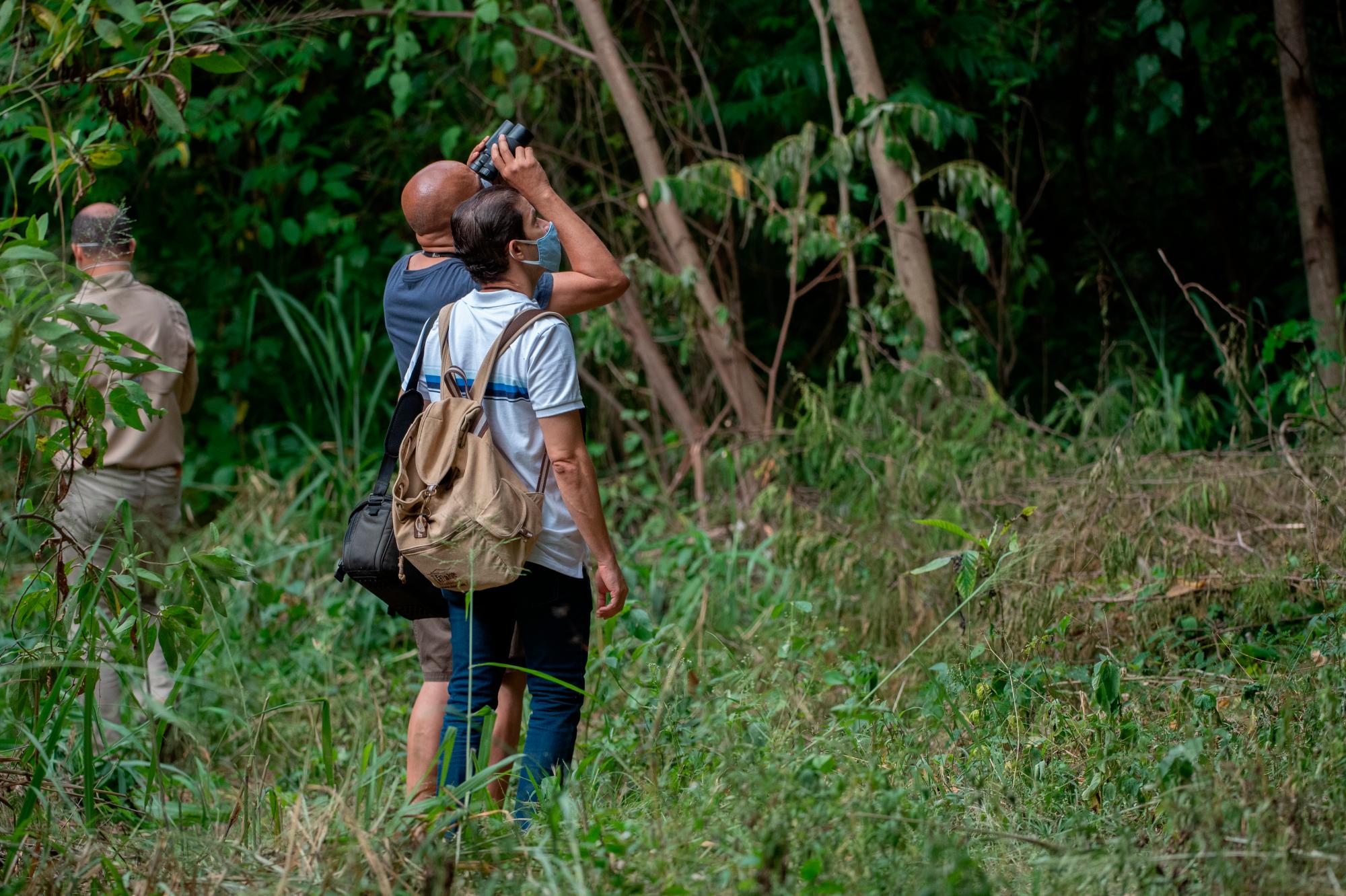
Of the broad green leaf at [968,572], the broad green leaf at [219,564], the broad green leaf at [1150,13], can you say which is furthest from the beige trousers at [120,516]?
the broad green leaf at [1150,13]

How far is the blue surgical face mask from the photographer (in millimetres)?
2730

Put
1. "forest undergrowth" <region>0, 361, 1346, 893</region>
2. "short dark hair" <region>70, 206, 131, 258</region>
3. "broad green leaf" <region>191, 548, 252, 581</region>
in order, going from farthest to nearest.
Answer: "short dark hair" <region>70, 206, 131, 258</region>
"broad green leaf" <region>191, 548, 252, 581</region>
"forest undergrowth" <region>0, 361, 1346, 893</region>

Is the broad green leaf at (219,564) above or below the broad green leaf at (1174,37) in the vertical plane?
below

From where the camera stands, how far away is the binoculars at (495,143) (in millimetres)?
2957

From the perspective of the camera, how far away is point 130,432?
12.7 ft

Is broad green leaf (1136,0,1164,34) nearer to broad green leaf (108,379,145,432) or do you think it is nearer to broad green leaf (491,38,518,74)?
broad green leaf (491,38,518,74)

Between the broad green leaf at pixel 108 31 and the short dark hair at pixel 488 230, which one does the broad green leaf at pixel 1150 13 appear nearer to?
the short dark hair at pixel 488 230

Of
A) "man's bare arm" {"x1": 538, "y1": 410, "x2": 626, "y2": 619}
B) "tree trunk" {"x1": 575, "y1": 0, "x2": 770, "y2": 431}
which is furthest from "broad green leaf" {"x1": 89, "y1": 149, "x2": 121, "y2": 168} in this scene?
"tree trunk" {"x1": 575, "y1": 0, "x2": 770, "y2": 431}

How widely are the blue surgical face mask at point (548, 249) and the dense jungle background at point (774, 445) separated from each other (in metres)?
0.87

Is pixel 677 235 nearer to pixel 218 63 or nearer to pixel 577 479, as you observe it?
pixel 218 63

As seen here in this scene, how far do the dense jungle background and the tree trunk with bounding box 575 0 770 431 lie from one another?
23 millimetres

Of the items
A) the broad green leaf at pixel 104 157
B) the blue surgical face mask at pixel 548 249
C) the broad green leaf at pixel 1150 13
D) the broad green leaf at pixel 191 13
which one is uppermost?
the broad green leaf at pixel 191 13

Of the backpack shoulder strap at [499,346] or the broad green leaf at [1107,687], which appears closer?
the backpack shoulder strap at [499,346]

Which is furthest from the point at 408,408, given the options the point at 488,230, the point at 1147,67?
the point at 1147,67
